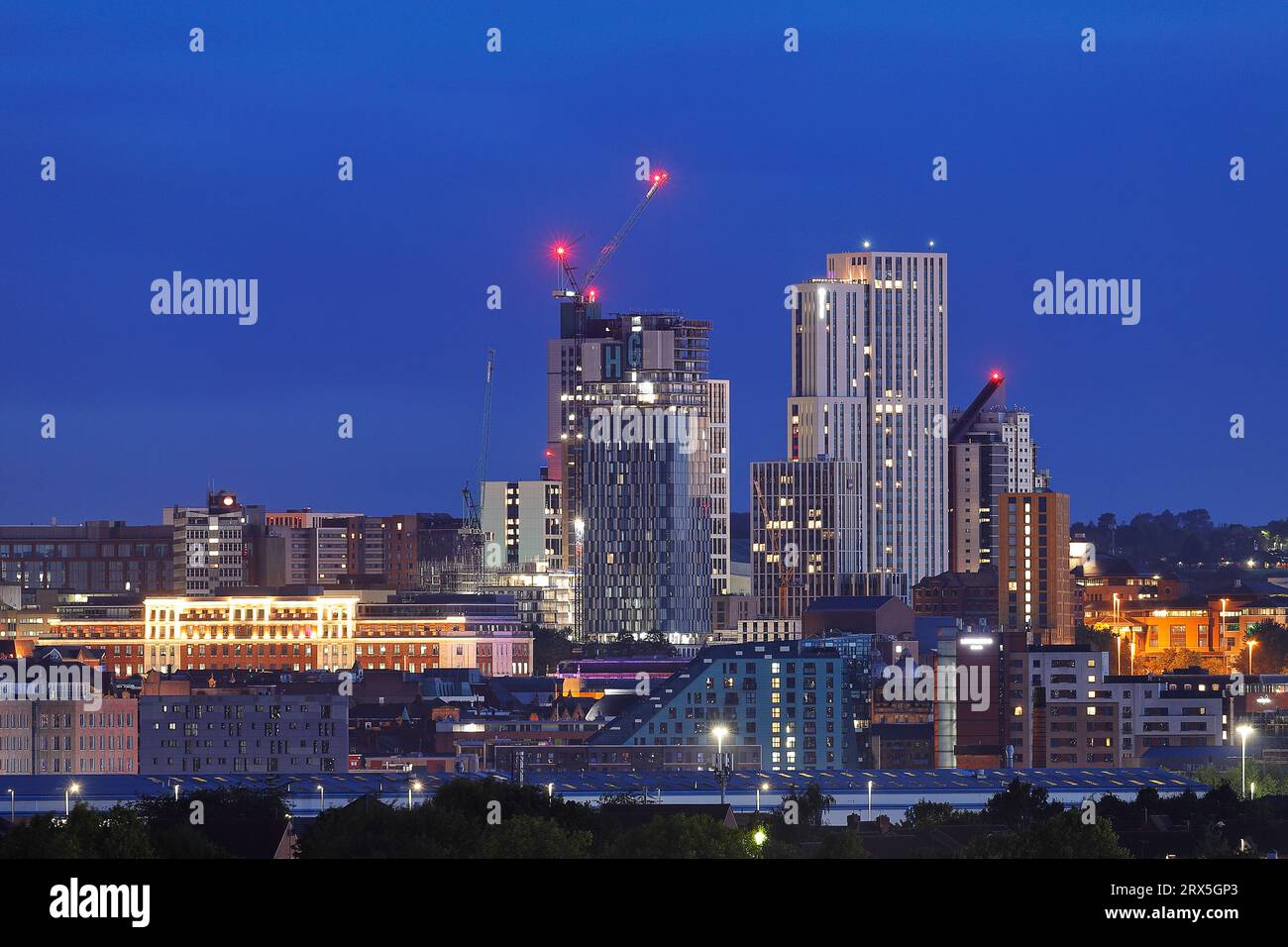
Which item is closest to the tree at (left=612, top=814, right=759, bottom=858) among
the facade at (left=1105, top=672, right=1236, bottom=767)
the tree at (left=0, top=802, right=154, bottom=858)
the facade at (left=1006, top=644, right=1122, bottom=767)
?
the tree at (left=0, top=802, right=154, bottom=858)

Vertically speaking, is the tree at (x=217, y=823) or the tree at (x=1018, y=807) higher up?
the tree at (x=217, y=823)

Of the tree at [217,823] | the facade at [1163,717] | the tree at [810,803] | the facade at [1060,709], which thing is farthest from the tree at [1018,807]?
the facade at [1163,717]

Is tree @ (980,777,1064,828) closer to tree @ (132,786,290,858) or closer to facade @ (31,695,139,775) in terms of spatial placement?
tree @ (132,786,290,858)

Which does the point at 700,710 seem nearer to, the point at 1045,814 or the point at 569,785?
the point at 569,785

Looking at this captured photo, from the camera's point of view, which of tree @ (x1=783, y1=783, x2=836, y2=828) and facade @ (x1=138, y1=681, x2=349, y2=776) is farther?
facade @ (x1=138, y1=681, x2=349, y2=776)

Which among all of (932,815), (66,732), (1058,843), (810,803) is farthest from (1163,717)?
(1058,843)

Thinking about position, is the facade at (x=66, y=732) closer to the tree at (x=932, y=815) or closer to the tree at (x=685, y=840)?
the tree at (x=932, y=815)

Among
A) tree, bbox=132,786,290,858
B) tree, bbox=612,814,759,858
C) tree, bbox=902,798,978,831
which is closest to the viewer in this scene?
tree, bbox=612,814,759,858

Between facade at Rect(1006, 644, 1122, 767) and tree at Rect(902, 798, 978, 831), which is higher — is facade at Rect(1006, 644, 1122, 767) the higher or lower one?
the higher one

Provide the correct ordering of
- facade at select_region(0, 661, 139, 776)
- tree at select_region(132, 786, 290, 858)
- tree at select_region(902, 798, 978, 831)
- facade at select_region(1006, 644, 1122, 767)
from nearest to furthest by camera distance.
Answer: tree at select_region(132, 786, 290, 858)
tree at select_region(902, 798, 978, 831)
facade at select_region(1006, 644, 1122, 767)
facade at select_region(0, 661, 139, 776)
